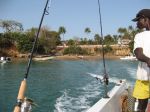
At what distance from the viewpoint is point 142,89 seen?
11.7 ft

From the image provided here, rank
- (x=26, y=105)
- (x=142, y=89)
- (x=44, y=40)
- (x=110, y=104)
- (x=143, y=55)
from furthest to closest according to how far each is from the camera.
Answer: (x=44, y=40)
(x=110, y=104)
(x=142, y=89)
(x=143, y=55)
(x=26, y=105)

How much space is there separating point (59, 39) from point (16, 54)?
17114mm

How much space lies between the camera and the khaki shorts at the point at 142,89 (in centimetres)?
352

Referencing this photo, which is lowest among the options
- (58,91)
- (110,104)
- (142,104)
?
(58,91)

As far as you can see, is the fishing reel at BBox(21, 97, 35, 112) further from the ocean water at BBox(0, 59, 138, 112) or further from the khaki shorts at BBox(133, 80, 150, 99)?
the ocean water at BBox(0, 59, 138, 112)

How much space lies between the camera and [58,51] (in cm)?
10331

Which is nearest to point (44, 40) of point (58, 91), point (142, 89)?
point (58, 91)

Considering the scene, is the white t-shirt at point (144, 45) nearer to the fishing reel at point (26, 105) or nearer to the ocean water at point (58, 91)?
the fishing reel at point (26, 105)

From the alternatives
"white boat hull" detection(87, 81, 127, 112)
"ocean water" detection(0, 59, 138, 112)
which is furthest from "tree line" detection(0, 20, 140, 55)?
"white boat hull" detection(87, 81, 127, 112)

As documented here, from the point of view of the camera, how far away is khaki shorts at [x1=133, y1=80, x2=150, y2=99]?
3.52 metres

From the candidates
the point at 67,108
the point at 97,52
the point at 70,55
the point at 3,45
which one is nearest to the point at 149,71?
the point at 67,108

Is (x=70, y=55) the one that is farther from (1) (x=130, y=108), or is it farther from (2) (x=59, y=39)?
(1) (x=130, y=108)

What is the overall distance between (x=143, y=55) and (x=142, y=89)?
1.54ft

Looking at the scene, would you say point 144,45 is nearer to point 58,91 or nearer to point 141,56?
point 141,56
